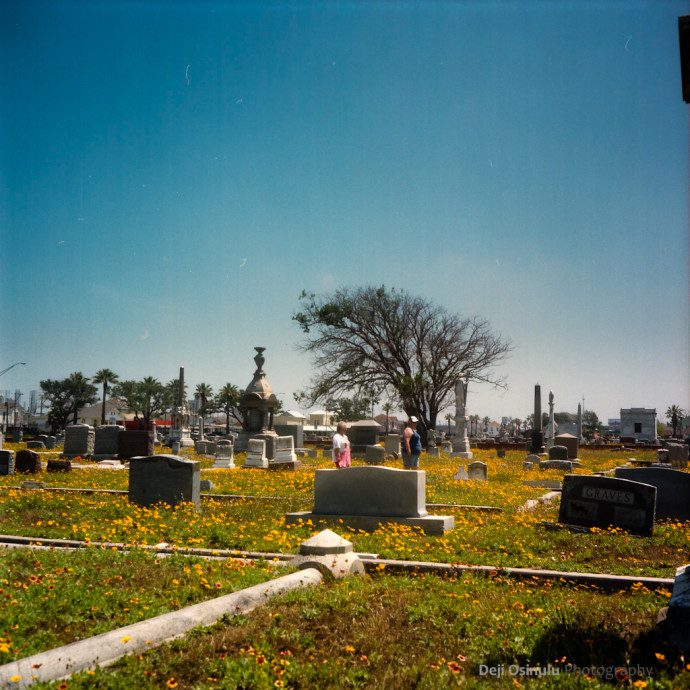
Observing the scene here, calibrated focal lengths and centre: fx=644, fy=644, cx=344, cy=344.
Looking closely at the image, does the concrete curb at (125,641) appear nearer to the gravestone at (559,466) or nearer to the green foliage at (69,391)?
the gravestone at (559,466)

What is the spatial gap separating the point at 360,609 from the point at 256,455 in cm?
1783

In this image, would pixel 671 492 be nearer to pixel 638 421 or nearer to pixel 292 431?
pixel 292 431

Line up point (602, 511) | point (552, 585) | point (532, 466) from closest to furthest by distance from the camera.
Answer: point (552, 585) < point (602, 511) < point (532, 466)

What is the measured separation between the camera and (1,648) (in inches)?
148

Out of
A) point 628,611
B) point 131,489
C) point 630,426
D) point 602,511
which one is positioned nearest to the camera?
point 628,611

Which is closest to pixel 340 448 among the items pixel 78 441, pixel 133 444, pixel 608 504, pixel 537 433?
pixel 608 504

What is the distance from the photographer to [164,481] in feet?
36.7

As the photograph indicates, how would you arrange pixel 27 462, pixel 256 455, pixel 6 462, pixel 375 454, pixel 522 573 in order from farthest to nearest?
pixel 375 454
pixel 256 455
pixel 27 462
pixel 6 462
pixel 522 573

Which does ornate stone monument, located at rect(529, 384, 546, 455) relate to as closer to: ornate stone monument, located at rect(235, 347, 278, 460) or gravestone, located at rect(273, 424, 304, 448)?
gravestone, located at rect(273, 424, 304, 448)

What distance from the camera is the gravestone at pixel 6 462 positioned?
17.5 m

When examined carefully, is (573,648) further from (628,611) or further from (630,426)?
(630,426)

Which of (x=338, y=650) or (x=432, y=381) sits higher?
(x=432, y=381)

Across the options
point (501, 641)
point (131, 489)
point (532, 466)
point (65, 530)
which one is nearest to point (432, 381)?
point (532, 466)

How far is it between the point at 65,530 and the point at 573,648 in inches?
263
